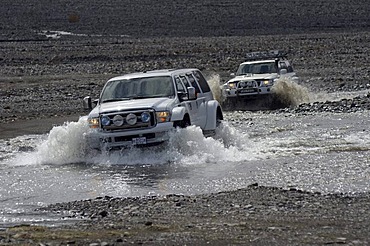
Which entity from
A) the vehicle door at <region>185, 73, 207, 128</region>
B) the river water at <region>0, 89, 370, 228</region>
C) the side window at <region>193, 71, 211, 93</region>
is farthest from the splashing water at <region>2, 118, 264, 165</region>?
the side window at <region>193, 71, 211, 93</region>

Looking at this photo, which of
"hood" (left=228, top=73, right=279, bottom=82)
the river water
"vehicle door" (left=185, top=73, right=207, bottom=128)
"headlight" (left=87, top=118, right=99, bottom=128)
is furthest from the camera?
"hood" (left=228, top=73, right=279, bottom=82)

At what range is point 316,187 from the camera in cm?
1243

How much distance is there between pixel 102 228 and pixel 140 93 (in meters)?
7.24

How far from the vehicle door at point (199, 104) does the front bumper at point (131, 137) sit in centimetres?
151

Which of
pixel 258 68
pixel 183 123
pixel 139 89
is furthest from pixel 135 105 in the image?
pixel 258 68

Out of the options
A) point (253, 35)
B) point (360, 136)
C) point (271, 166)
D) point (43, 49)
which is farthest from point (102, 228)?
point (253, 35)

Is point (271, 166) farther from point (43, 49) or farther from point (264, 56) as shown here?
point (43, 49)

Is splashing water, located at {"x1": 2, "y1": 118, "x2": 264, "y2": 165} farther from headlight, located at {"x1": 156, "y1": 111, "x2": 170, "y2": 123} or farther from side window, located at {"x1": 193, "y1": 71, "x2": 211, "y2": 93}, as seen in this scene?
side window, located at {"x1": 193, "y1": 71, "x2": 211, "y2": 93}

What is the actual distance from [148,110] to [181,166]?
1202mm

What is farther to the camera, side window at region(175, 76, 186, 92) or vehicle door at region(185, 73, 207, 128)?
vehicle door at region(185, 73, 207, 128)

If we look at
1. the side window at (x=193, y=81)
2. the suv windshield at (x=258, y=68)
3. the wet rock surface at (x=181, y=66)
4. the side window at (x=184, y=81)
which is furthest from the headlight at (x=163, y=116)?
the suv windshield at (x=258, y=68)

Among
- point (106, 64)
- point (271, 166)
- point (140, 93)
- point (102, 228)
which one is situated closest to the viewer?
point (102, 228)

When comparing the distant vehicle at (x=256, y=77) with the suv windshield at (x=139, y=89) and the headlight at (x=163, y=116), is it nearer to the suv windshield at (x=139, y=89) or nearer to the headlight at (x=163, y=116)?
the suv windshield at (x=139, y=89)

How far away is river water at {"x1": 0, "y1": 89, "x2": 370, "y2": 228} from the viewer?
12.8 meters
